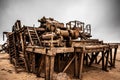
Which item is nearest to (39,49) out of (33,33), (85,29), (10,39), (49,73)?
(49,73)

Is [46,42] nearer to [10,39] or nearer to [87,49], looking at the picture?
[87,49]

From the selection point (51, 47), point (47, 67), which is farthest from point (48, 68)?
Answer: point (51, 47)

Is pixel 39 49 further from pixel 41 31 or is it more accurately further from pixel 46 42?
pixel 41 31

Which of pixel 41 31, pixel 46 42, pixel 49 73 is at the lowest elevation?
pixel 49 73

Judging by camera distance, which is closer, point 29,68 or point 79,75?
point 79,75

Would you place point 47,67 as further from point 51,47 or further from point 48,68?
point 51,47

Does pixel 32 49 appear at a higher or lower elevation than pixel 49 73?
higher

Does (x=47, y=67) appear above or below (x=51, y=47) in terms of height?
below

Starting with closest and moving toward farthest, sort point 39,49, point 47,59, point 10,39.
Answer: point 47,59 → point 39,49 → point 10,39

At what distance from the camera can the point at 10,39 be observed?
606 inches

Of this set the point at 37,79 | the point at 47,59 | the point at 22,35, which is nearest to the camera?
the point at 47,59

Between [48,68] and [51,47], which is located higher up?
[51,47]

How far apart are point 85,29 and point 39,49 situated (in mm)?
9712

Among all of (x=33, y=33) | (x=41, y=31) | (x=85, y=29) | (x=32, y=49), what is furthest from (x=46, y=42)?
(x=85, y=29)
